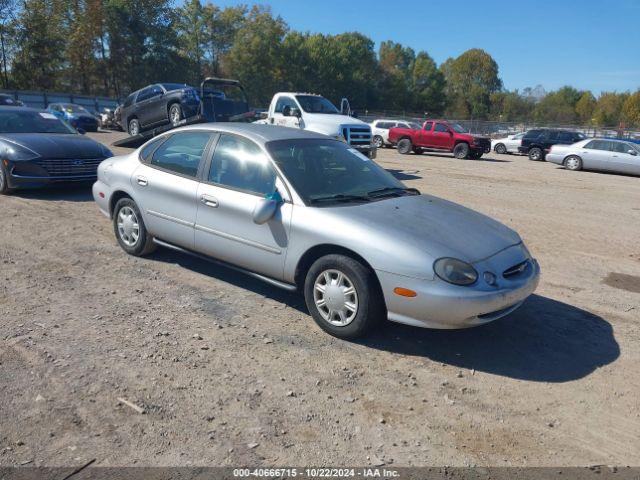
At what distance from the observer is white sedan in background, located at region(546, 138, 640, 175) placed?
65.2 feet

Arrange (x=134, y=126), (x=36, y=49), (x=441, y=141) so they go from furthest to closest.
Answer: (x=36, y=49) → (x=441, y=141) → (x=134, y=126)

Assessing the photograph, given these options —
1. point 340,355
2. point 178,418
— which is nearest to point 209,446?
point 178,418

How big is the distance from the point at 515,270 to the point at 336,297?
1.42 meters

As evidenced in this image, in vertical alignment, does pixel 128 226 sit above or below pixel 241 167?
below

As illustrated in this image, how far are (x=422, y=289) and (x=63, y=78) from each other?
200 ft

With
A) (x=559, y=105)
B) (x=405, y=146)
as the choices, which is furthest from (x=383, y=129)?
(x=559, y=105)

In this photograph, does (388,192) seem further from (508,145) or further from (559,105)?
(559,105)

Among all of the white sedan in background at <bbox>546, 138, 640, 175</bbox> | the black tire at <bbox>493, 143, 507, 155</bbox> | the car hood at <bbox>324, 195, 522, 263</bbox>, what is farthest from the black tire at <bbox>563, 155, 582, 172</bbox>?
the car hood at <bbox>324, 195, 522, 263</bbox>

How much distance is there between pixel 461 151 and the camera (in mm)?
23188

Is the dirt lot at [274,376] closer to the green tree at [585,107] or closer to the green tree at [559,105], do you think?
the green tree at [559,105]

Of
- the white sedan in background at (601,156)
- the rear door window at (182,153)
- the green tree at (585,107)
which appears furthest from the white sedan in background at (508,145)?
the green tree at (585,107)

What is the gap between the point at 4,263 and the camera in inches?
225

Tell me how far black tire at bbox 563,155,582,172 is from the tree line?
152ft

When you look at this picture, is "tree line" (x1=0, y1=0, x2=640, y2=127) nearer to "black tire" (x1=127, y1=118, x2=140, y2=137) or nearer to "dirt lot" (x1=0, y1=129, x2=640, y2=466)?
"black tire" (x1=127, y1=118, x2=140, y2=137)
